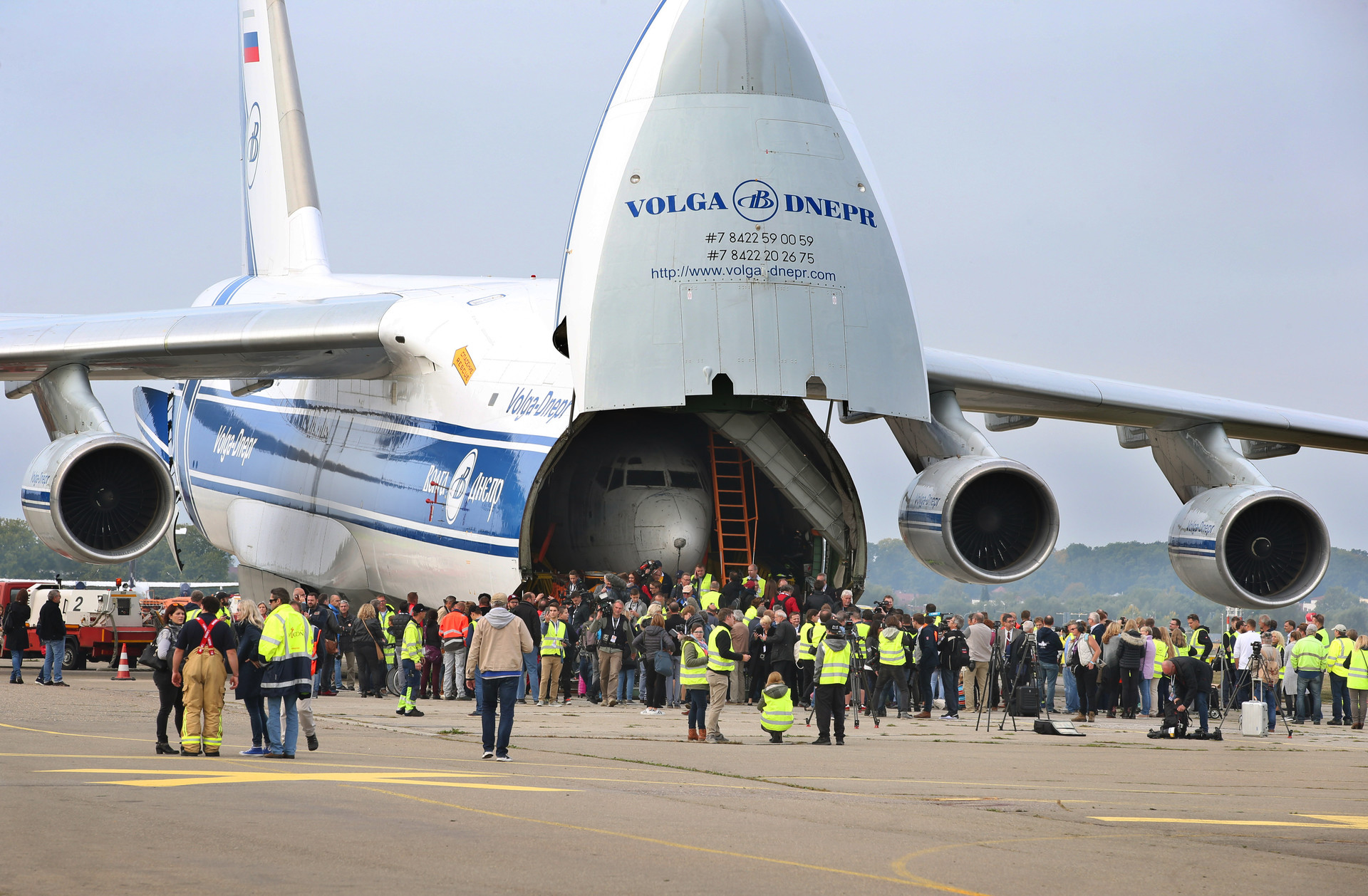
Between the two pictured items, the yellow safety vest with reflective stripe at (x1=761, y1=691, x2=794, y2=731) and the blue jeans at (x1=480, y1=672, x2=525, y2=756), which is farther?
the yellow safety vest with reflective stripe at (x1=761, y1=691, x2=794, y2=731)

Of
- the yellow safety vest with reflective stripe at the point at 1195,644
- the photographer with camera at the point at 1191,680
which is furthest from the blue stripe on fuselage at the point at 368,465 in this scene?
the yellow safety vest with reflective stripe at the point at 1195,644

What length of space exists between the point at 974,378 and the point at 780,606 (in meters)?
3.39

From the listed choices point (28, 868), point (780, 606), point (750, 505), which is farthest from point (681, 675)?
point (28, 868)

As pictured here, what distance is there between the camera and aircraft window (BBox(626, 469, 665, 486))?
1877 centimetres

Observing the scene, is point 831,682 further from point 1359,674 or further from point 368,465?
point 368,465

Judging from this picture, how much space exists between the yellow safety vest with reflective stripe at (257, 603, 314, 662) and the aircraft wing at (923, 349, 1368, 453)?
8.36 metres

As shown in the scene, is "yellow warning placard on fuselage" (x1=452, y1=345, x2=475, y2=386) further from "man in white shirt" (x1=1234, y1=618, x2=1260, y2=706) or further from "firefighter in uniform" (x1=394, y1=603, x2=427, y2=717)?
"man in white shirt" (x1=1234, y1=618, x2=1260, y2=706)

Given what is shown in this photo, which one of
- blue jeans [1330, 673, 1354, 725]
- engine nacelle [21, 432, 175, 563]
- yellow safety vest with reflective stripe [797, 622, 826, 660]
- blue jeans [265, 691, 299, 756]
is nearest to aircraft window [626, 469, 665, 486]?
yellow safety vest with reflective stripe [797, 622, 826, 660]

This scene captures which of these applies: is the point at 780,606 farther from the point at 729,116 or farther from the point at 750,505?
the point at 729,116

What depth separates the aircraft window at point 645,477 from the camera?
61.6 ft

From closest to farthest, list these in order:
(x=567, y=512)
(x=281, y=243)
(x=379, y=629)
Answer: (x=379, y=629), (x=567, y=512), (x=281, y=243)

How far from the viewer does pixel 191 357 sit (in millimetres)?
17156

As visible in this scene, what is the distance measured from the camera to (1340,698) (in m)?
18.0

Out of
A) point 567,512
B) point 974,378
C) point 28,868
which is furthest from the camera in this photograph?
point 567,512
